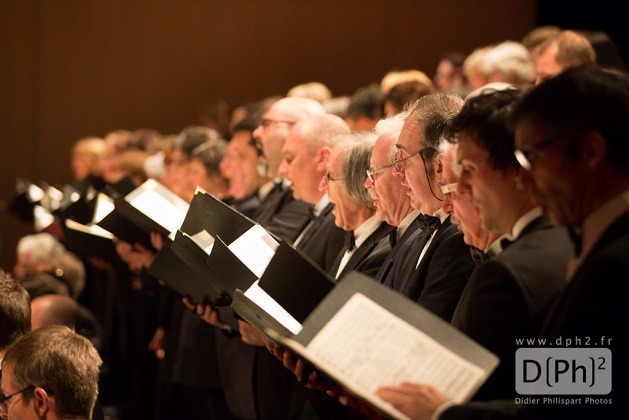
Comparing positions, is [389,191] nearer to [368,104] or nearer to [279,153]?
[279,153]

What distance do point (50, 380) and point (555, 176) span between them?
1506 mm

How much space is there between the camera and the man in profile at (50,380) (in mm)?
2582

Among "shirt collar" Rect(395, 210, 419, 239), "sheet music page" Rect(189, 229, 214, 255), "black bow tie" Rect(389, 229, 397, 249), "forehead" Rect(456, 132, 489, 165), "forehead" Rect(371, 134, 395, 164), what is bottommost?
"black bow tie" Rect(389, 229, 397, 249)

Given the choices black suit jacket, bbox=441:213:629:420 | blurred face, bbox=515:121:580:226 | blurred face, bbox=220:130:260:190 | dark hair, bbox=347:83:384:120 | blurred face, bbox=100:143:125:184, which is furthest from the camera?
blurred face, bbox=100:143:125:184

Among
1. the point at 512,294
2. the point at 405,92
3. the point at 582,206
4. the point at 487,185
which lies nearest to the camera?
the point at 582,206

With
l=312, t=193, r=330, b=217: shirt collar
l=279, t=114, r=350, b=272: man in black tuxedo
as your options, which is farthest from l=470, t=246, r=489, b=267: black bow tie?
l=312, t=193, r=330, b=217: shirt collar

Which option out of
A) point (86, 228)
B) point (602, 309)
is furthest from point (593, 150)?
point (86, 228)

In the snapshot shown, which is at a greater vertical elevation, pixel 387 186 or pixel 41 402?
pixel 387 186

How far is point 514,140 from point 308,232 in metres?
2.01

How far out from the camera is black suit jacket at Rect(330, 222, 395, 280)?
3.02 metres

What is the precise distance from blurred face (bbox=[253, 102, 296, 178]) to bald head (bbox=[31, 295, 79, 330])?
1180 mm

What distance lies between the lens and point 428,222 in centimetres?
261

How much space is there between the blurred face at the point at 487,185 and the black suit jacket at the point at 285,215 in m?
2.14

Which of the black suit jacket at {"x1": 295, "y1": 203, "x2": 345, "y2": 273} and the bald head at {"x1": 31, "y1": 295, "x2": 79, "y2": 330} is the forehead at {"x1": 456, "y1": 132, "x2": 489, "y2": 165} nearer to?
the black suit jacket at {"x1": 295, "y1": 203, "x2": 345, "y2": 273}
